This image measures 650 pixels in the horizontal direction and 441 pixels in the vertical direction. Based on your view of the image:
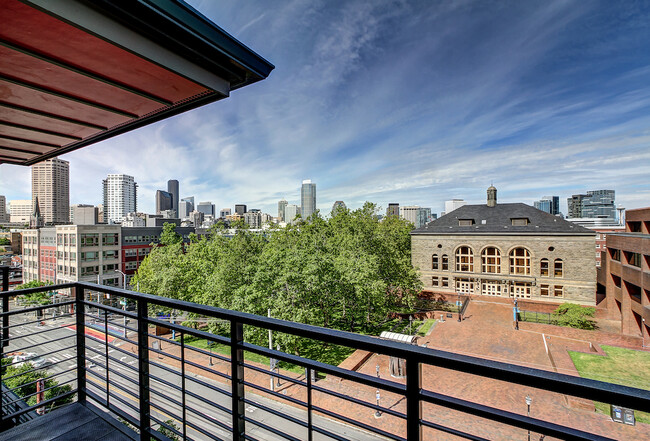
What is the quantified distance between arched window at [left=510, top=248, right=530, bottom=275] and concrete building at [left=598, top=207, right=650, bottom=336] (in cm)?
564

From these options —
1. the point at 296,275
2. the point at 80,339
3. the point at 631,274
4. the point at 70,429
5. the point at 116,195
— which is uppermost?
the point at 116,195

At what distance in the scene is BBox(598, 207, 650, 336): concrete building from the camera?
18.0 meters

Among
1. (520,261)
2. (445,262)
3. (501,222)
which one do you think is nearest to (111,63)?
(445,262)


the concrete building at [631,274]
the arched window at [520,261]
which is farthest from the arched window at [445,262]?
the concrete building at [631,274]

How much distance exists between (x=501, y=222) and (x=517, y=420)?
34.1 metres

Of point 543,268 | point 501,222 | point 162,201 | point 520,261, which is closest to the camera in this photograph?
point 543,268

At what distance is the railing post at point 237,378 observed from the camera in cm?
189

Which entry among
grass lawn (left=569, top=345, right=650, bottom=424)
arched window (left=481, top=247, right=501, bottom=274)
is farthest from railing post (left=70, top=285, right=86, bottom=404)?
arched window (left=481, top=247, right=501, bottom=274)

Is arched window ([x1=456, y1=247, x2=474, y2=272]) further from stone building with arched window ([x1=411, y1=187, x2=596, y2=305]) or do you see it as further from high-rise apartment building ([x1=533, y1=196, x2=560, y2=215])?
high-rise apartment building ([x1=533, y1=196, x2=560, y2=215])

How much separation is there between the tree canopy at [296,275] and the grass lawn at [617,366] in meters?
10.1

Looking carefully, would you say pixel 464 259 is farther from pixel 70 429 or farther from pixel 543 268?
pixel 70 429

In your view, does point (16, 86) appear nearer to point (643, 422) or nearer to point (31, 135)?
point (31, 135)

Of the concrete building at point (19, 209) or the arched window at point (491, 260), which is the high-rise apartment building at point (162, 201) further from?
the arched window at point (491, 260)

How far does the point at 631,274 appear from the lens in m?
19.5
